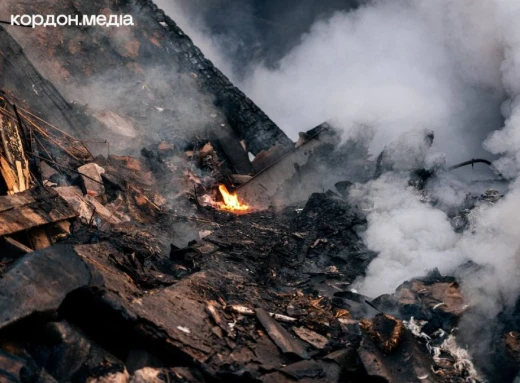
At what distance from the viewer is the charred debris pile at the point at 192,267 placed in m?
3.72

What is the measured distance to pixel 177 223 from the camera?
8047 millimetres

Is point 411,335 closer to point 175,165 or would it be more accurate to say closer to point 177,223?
point 177,223

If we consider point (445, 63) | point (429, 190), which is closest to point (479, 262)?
point (429, 190)

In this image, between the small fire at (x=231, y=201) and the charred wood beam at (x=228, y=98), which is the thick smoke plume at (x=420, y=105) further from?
the small fire at (x=231, y=201)

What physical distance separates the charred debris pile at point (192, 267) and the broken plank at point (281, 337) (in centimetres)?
2

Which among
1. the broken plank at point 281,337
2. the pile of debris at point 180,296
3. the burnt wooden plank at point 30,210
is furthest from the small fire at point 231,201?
the broken plank at point 281,337

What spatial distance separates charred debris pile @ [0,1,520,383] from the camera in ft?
12.2

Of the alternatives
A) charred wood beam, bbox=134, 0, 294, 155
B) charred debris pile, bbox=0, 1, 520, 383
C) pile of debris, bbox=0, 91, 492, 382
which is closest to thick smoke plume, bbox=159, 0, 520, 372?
charred debris pile, bbox=0, 1, 520, 383

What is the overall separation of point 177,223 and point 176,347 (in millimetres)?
4338

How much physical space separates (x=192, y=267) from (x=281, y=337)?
6.91ft

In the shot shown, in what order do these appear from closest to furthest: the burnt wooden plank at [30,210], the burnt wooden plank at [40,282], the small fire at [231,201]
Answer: the burnt wooden plank at [40,282]
the burnt wooden plank at [30,210]
the small fire at [231,201]

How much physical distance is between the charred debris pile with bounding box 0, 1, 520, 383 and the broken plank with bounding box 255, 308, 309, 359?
2 centimetres

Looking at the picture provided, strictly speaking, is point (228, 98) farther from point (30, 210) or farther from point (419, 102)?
point (30, 210)

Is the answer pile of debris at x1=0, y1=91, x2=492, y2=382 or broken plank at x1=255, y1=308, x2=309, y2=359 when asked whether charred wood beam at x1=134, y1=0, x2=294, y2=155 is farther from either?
broken plank at x1=255, y1=308, x2=309, y2=359
